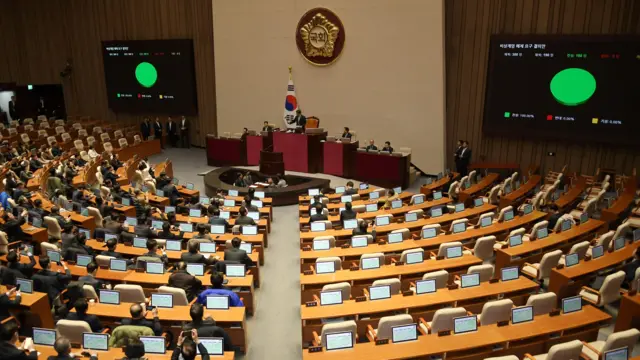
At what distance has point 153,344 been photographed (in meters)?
4.97

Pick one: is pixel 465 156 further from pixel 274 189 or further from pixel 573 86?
pixel 274 189

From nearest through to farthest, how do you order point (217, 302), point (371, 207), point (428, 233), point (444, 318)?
point (444, 318) → point (217, 302) → point (428, 233) → point (371, 207)

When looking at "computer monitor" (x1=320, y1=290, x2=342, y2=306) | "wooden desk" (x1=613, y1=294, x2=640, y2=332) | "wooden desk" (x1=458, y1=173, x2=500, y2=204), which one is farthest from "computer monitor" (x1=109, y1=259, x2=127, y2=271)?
"wooden desk" (x1=458, y1=173, x2=500, y2=204)

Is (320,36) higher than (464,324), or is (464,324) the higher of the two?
(320,36)

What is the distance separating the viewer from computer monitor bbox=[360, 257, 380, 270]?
7.18 metres

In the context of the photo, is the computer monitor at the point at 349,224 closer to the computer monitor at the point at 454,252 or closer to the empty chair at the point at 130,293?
the computer monitor at the point at 454,252

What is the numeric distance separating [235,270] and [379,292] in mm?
2105

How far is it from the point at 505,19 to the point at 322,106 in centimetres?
616

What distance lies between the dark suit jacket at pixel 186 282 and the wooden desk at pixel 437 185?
7863 millimetres

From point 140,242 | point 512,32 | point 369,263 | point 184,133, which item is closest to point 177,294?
point 140,242

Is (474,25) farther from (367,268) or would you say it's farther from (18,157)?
(18,157)

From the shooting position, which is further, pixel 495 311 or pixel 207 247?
pixel 207 247

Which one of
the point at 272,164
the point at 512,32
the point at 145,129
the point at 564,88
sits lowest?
the point at 272,164

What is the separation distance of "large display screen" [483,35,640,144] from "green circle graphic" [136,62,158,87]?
12.5 meters
